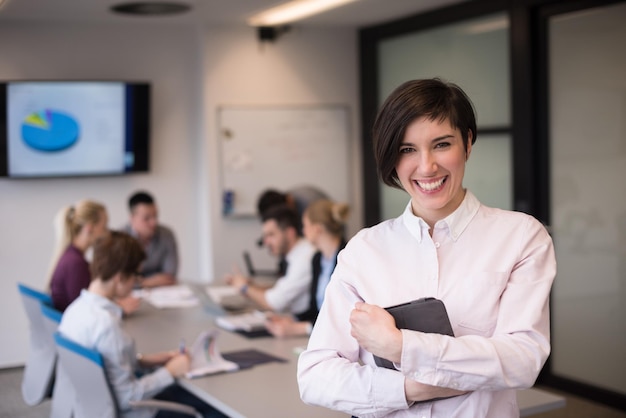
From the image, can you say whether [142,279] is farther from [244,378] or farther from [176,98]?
[244,378]

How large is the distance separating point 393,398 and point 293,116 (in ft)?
19.6

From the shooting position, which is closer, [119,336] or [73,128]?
[119,336]

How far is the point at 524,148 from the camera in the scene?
19.2 ft

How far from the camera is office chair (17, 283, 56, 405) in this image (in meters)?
4.30

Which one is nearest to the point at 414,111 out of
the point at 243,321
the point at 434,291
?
the point at 434,291

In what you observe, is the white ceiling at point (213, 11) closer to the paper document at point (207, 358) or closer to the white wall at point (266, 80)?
the white wall at point (266, 80)

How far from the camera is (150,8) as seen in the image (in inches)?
258

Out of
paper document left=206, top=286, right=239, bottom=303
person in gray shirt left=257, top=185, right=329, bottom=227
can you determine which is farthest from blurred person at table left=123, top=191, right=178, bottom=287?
person in gray shirt left=257, top=185, right=329, bottom=227

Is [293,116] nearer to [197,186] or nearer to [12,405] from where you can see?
[197,186]

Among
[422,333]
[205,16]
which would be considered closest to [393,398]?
[422,333]

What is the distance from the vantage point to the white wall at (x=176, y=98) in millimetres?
6938

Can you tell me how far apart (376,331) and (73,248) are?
3.51 meters

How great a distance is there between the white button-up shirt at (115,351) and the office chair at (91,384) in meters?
0.04

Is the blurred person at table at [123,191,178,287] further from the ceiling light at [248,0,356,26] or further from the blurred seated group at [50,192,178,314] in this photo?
the ceiling light at [248,0,356,26]
